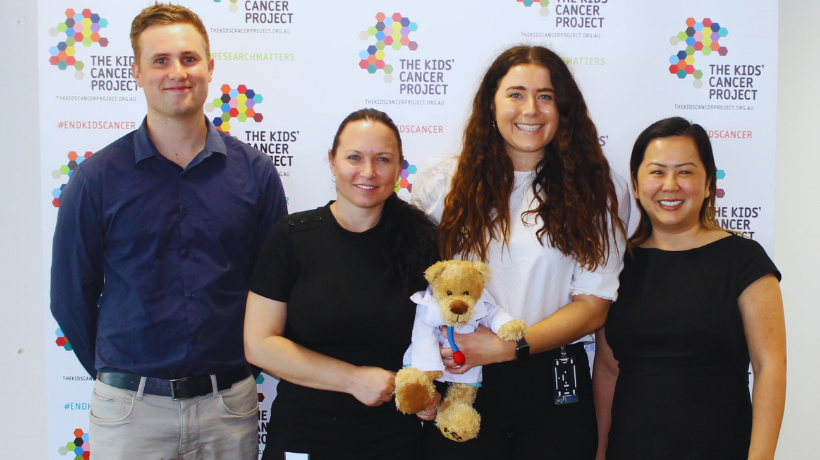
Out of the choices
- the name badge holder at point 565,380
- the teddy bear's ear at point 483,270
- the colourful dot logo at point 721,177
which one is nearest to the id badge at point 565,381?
the name badge holder at point 565,380

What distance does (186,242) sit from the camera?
1.86 meters

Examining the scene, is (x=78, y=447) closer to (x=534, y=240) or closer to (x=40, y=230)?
(x=40, y=230)

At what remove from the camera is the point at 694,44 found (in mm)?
2516

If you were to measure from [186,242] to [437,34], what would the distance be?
1.46 meters

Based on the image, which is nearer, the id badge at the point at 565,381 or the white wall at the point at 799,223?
the id badge at the point at 565,381

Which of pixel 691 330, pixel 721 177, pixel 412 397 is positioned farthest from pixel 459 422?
pixel 721 177

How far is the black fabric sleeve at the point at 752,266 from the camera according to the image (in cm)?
171

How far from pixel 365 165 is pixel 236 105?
113 cm

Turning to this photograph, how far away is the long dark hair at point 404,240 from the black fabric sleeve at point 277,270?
12.0 inches

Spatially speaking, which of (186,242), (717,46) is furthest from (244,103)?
(717,46)

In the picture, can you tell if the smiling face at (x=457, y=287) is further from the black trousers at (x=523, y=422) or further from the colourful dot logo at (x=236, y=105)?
the colourful dot logo at (x=236, y=105)

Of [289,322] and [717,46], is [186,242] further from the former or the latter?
[717,46]

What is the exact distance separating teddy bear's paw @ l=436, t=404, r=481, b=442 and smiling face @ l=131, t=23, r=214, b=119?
1.35 m

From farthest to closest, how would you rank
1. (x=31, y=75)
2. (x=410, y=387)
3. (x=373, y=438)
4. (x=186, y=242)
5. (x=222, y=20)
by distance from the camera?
(x=31, y=75)
(x=222, y=20)
(x=186, y=242)
(x=373, y=438)
(x=410, y=387)
